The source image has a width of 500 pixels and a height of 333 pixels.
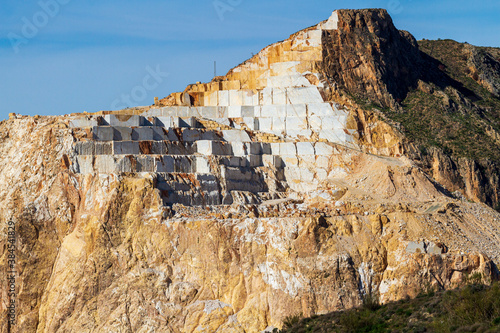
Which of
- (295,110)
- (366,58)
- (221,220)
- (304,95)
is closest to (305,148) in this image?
(295,110)

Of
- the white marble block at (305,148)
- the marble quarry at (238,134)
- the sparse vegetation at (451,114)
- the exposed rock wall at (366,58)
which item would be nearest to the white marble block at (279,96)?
the marble quarry at (238,134)

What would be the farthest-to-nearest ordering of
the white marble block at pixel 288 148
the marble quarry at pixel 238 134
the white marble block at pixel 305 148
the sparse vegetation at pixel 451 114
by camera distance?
the sparse vegetation at pixel 451 114 < the white marble block at pixel 288 148 < the white marble block at pixel 305 148 < the marble quarry at pixel 238 134

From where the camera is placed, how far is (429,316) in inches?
1622

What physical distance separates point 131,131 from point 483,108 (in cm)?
3188

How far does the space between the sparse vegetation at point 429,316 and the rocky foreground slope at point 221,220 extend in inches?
325

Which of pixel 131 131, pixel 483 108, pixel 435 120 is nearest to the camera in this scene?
pixel 131 131

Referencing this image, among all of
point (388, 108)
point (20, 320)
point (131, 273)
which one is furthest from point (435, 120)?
point (20, 320)

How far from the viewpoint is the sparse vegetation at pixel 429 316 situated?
38.5 m

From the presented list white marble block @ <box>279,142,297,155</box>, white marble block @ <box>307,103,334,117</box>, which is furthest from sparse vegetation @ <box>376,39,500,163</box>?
white marble block @ <box>279,142,297,155</box>

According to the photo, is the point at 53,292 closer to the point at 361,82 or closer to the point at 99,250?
the point at 99,250

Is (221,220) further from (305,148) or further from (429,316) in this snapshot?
(429,316)

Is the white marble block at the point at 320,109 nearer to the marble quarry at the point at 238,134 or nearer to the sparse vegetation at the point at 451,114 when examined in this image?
the marble quarry at the point at 238,134

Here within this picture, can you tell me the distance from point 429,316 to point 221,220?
19.4 meters

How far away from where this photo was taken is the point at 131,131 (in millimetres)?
65188
